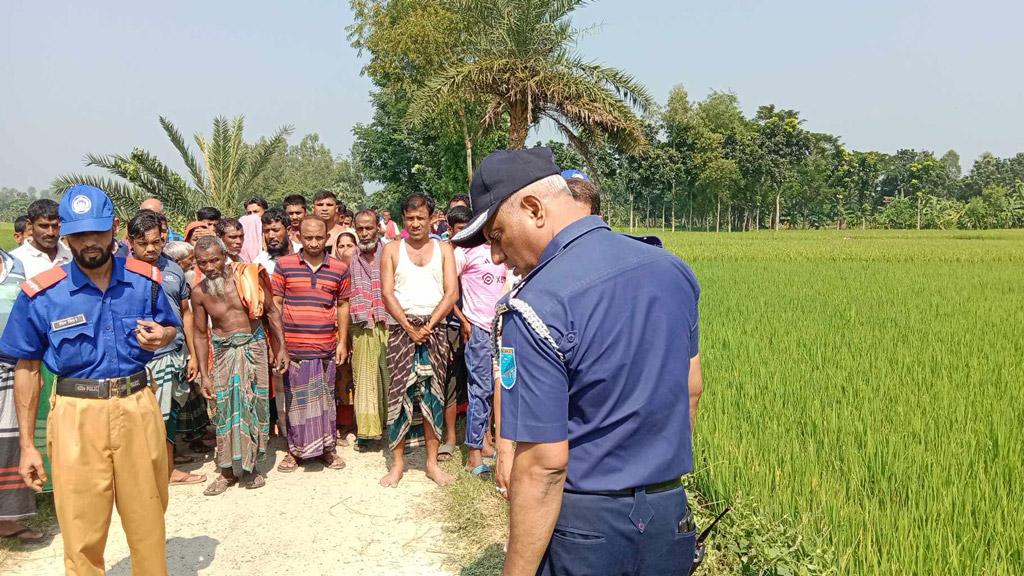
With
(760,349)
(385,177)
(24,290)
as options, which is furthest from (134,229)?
(385,177)

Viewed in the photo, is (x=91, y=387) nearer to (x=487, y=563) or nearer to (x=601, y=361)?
(x=487, y=563)

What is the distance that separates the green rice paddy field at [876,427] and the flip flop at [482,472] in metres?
1.46

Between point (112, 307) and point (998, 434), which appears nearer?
point (112, 307)

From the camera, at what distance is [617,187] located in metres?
61.9

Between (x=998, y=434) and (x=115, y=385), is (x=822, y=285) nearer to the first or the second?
(x=998, y=434)

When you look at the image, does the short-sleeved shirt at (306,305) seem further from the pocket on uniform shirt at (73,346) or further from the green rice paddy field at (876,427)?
the green rice paddy field at (876,427)

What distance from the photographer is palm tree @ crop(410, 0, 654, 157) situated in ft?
37.3

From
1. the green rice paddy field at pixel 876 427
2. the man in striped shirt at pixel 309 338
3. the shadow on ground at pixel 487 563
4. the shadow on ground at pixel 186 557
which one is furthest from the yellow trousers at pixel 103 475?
the green rice paddy field at pixel 876 427

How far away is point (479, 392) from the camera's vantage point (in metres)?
4.72

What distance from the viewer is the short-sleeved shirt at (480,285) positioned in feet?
15.9

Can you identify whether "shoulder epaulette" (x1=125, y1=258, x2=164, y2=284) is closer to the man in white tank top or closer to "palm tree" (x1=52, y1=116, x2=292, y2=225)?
the man in white tank top

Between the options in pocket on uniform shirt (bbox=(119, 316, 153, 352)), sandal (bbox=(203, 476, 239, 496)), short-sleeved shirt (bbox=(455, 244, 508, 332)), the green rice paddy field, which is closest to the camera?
the green rice paddy field

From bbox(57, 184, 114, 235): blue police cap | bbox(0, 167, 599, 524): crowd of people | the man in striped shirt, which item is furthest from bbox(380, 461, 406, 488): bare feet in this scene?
bbox(57, 184, 114, 235): blue police cap

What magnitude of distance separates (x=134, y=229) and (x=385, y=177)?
32664 mm
